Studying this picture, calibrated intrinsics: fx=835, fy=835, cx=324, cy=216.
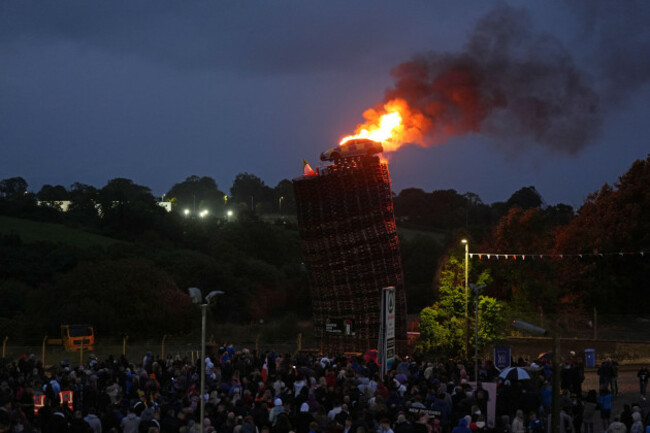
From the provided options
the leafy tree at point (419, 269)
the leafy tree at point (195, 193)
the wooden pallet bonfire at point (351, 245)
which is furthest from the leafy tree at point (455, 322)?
the leafy tree at point (195, 193)

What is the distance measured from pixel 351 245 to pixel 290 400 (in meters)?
20.2

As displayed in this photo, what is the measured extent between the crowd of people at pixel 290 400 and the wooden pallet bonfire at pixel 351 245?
1298 centimetres

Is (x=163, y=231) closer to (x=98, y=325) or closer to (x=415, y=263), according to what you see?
(x=415, y=263)

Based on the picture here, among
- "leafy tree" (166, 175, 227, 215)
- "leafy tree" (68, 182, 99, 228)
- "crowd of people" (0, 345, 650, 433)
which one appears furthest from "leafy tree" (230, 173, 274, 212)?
"crowd of people" (0, 345, 650, 433)

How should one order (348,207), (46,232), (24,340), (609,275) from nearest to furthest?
(348,207) < (24,340) < (609,275) < (46,232)

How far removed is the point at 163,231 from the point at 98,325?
123ft

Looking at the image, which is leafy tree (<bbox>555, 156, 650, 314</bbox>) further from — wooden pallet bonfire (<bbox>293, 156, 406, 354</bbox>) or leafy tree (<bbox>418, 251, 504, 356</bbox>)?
wooden pallet bonfire (<bbox>293, 156, 406, 354</bbox>)

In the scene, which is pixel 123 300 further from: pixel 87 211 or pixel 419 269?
pixel 87 211

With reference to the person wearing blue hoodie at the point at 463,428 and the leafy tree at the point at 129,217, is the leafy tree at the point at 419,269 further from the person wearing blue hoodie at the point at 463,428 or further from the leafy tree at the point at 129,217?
the person wearing blue hoodie at the point at 463,428

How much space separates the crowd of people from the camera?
1741 cm

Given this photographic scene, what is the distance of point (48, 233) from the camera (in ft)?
288

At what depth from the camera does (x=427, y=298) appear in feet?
218

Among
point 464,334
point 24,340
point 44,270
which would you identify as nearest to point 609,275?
point 464,334

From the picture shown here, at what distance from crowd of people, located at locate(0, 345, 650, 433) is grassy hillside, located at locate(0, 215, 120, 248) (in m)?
60.4
